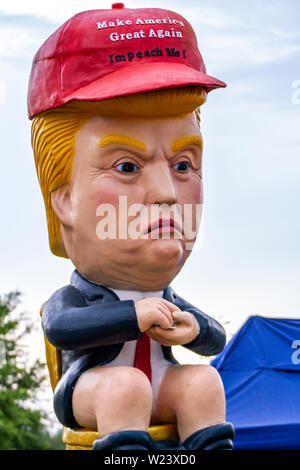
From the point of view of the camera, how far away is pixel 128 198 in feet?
12.1

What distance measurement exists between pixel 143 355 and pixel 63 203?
84cm

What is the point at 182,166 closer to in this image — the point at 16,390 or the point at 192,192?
the point at 192,192

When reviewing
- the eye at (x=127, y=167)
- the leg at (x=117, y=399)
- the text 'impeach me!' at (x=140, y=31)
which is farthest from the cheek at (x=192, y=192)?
the leg at (x=117, y=399)

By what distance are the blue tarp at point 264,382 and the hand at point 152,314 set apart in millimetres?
3493

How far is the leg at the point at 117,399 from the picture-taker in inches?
136

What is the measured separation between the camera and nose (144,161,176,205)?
145 inches

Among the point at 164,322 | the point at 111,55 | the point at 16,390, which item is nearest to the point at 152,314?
the point at 164,322

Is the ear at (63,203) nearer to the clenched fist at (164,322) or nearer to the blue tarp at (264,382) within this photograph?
the clenched fist at (164,322)

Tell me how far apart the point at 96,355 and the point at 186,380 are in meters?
0.44

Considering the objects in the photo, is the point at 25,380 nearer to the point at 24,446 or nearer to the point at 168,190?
the point at 24,446

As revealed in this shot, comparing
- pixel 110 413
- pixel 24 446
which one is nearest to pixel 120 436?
pixel 110 413

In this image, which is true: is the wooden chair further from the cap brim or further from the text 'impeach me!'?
the text 'impeach me!'

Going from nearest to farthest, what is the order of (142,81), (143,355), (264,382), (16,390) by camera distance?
(142,81) → (143,355) → (264,382) → (16,390)

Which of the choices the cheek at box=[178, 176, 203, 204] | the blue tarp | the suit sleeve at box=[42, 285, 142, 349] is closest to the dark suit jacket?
the suit sleeve at box=[42, 285, 142, 349]
